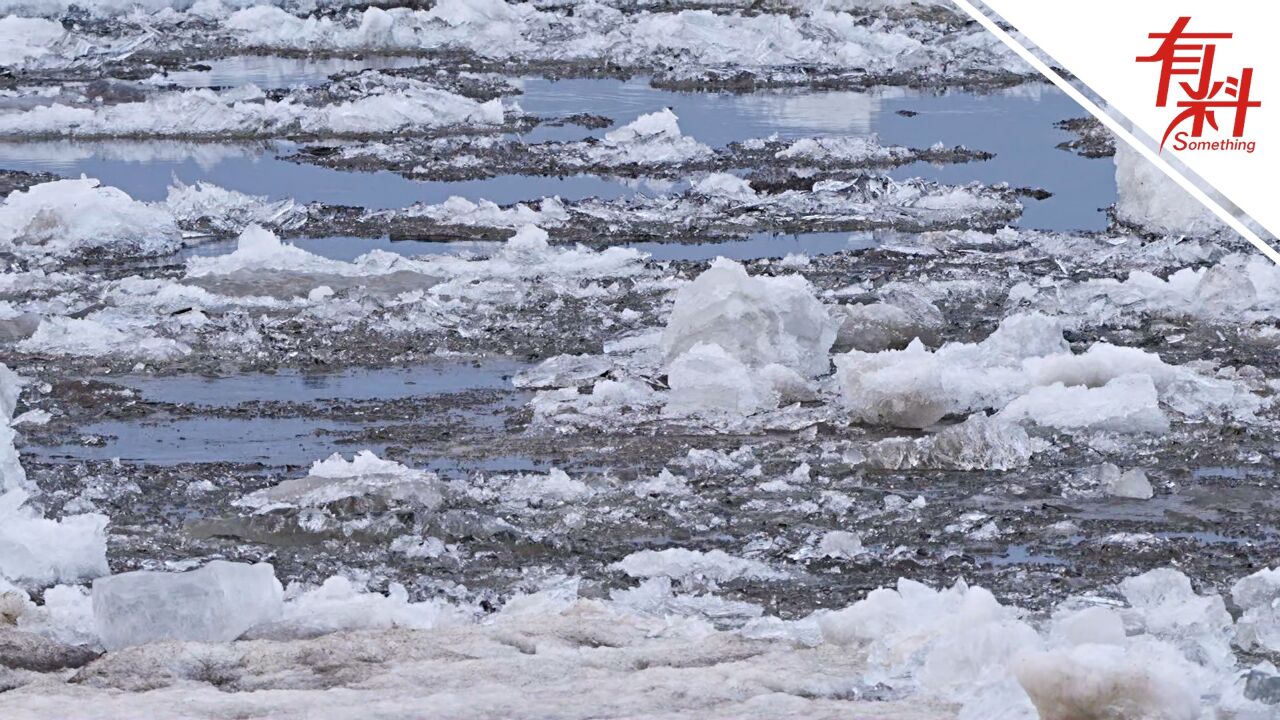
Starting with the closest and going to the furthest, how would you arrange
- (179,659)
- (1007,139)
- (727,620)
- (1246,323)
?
(179,659), (727,620), (1246,323), (1007,139)

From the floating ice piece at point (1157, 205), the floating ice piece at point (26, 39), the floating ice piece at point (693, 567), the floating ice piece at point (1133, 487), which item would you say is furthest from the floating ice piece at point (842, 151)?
the floating ice piece at point (26, 39)

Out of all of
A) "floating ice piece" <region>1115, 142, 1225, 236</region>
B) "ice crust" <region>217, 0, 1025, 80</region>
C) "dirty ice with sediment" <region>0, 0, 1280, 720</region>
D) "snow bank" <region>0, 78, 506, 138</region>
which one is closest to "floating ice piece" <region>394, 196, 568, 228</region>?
"dirty ice with sediment" <region>0, 0, 1280, 720</region>

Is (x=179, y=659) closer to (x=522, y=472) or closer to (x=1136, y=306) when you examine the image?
(x=522, y=472)

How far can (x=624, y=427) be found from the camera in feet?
25.3

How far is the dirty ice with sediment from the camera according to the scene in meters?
4.49

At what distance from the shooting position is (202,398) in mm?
8352

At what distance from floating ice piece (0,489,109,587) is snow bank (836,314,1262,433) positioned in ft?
11.3

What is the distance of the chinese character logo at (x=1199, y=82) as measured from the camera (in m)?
9.01

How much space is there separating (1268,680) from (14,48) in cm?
2118

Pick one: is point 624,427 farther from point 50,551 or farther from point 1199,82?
point 1199,82

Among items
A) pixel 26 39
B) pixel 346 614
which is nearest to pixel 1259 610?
pixel 346 614

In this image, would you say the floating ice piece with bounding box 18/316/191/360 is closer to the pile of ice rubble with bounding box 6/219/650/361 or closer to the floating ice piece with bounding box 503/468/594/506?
the pile of ice rubble with bounding box 6/219/650/361

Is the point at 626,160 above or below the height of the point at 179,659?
below

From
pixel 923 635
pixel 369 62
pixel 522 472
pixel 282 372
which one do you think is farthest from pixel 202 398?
pixel 369 62
